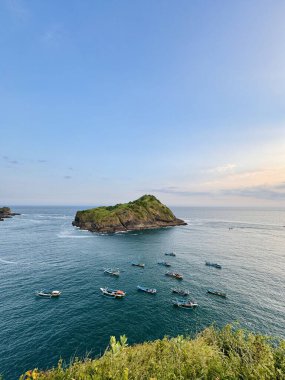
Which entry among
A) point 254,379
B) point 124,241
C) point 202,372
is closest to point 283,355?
point 254,379

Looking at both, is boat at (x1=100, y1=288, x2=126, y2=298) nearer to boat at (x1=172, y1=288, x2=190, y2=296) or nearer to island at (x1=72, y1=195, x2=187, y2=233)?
boat at (x1=172, y1=288, x2=190, y2=296)

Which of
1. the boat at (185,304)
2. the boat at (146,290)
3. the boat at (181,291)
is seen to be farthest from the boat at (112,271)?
the boat at (185,304)

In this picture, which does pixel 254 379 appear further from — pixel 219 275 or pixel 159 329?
pixel 219 275

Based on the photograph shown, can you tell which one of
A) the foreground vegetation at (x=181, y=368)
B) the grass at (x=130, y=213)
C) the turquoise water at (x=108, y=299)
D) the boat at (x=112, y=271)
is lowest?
the turquoise water at (x=108, y=299)

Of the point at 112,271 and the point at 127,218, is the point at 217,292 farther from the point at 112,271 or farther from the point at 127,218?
the point at 127,218

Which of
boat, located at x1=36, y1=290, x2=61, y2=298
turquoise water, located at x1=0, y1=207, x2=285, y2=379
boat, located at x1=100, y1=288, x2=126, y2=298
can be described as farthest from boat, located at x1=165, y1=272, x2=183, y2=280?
boat, located at x1=36, y1=290, x2=61, y2=298

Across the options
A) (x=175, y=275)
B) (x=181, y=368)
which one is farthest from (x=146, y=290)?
(x=181, y=368)

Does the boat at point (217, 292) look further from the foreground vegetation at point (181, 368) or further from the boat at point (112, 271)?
the foreground vegetation at point (181, 368)
